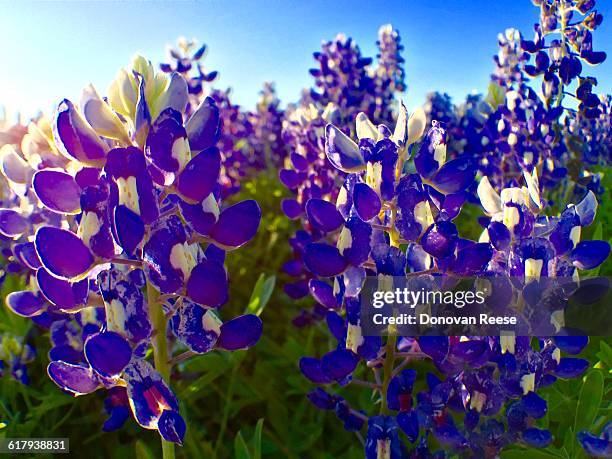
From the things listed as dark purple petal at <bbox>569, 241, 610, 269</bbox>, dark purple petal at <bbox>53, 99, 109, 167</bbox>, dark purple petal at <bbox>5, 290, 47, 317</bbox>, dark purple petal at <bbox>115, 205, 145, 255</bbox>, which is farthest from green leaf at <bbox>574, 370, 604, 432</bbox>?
dark purple petal at <bbox>5, 290, 47, 317</bbox>

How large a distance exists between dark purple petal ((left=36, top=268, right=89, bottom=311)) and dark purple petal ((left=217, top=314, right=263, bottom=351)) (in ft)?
1.06

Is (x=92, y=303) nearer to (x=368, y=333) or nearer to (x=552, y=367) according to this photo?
(x=368, y=333)

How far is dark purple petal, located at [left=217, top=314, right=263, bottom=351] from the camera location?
1314 millimetres

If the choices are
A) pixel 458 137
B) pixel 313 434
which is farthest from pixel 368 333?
pixel 458 137

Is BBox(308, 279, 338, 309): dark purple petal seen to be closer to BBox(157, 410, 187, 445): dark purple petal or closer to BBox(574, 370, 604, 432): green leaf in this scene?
BBox(157, 410, 187, 445): dark purple petal

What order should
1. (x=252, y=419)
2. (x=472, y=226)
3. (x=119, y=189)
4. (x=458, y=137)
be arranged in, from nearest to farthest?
(x=119, y=189), (x=252, y=419), (x=472, y=226), (x=458, y=137)

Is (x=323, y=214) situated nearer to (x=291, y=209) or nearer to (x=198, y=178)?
(x=198, y=178)

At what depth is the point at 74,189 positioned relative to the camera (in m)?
1.26

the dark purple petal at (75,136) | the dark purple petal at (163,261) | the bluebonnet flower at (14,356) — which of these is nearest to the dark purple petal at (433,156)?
the dark purple petal at (163,261)

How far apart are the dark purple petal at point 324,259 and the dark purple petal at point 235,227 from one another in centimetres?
17

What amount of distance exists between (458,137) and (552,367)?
3.41 metres

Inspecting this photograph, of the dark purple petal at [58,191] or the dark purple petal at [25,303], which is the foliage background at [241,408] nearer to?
the dark purple petal at [25,303]

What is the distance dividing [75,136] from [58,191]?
126mm

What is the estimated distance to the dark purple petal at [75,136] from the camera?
47.7 inches
